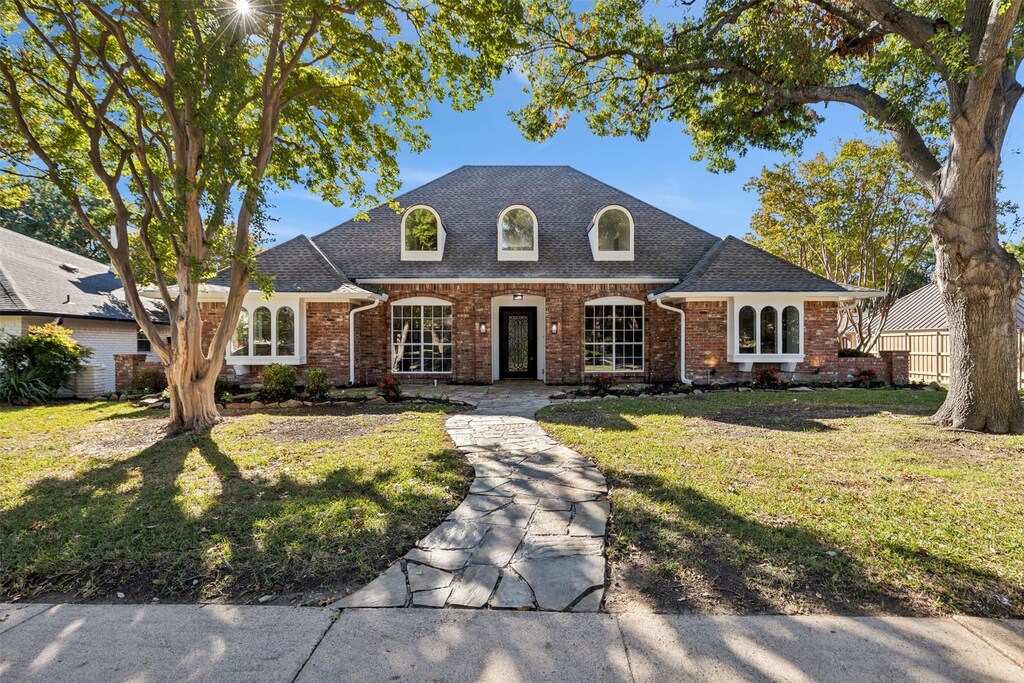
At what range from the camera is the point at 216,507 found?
4004mm

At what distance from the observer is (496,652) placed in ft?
7.32

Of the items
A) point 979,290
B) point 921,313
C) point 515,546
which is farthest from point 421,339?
point 921,313

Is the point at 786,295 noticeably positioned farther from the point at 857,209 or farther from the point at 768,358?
the point at 857,209

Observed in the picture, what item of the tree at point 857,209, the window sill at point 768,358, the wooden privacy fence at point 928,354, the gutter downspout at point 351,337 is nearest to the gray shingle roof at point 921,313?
the wooden privacy fence at point 928,354

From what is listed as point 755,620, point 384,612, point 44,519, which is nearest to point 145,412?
point 44,519

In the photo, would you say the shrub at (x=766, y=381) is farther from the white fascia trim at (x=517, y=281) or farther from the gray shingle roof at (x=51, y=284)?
the gray shingle roof at (x=51, y=284)

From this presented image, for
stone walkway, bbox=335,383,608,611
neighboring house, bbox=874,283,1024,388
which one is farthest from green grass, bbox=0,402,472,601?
neighboring house, bbox=874,283,1024,388

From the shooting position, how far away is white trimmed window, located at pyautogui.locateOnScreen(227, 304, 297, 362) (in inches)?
452

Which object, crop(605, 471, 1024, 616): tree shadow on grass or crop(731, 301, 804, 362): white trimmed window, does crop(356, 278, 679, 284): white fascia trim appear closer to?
crop(731, 301, 804, 362): white trimmed window

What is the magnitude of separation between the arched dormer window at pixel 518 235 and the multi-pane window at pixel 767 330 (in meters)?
5.98

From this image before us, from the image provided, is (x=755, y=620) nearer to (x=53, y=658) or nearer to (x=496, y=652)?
(x=496, y=652)

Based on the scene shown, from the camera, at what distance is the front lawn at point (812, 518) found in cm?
269

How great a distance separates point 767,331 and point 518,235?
23.9 feet

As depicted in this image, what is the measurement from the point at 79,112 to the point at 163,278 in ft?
8.64
